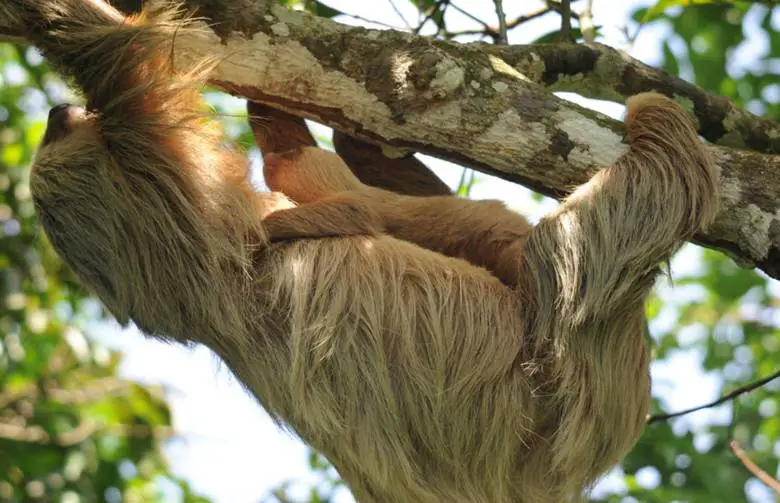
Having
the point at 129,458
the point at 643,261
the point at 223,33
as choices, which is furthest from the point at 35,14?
the point at 129,458

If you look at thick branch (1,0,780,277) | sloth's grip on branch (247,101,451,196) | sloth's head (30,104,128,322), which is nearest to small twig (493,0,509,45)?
sloth's grip on branch (247,101,451,196)

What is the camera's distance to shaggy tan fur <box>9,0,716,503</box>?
16.7ft

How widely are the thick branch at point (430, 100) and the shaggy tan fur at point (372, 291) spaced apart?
0.16 m

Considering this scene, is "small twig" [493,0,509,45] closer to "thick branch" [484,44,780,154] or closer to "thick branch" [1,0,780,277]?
"thick branch" [484,44,780,154]

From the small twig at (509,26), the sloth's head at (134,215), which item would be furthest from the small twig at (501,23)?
the sloth's head at (134,215)

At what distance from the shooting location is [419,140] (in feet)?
17.2

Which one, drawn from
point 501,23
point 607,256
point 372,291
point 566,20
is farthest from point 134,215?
point 566,20

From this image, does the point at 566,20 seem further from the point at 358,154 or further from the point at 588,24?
the point at 358,154

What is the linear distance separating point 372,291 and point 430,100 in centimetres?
105

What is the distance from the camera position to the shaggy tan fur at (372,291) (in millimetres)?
5086

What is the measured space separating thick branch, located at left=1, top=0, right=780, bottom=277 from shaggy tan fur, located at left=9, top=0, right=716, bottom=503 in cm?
16

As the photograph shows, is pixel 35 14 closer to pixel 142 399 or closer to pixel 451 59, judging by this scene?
pixel 451 59

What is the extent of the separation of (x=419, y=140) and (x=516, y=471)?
184cm

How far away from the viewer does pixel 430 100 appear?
5195 millimetres
